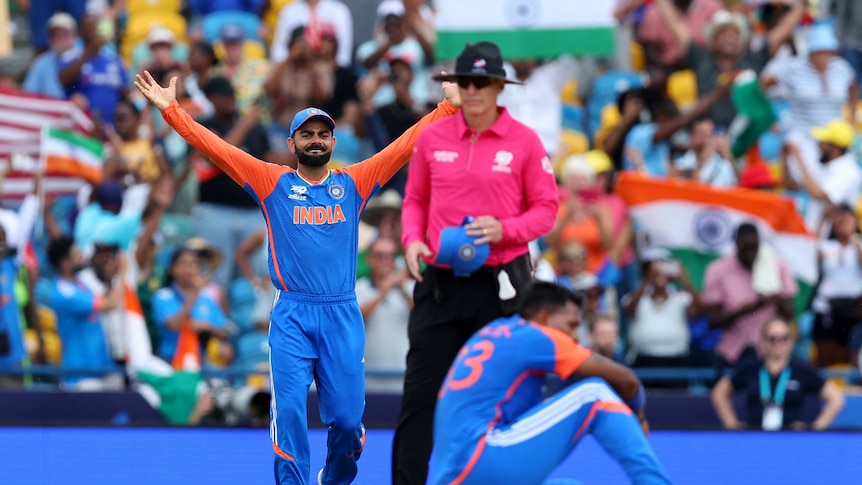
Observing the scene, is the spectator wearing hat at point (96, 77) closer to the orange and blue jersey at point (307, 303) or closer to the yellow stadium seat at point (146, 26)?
the yellow stadium seat at point (146, 26)

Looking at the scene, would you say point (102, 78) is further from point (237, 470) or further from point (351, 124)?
point (237, 470)

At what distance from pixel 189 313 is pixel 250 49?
3931 millimetres

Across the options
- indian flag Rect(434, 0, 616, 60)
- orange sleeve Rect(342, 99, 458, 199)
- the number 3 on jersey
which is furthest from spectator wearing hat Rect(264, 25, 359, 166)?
the number 3 on jersey

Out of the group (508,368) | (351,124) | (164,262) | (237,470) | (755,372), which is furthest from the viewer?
(351,124)

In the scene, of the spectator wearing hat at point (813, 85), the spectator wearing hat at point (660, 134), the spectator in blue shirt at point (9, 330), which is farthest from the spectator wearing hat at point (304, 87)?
the spectator wearing hat at point (813, 85)

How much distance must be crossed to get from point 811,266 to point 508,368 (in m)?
6.62

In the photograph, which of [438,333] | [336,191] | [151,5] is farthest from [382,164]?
[151,5]

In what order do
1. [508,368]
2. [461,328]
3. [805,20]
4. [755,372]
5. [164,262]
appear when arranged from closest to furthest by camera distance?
[508,368], [461,328], [755,372], [164,262], [805,20]

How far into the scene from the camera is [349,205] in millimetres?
7824

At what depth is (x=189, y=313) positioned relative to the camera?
12.2m

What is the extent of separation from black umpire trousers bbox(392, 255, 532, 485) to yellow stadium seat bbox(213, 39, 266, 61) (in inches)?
313

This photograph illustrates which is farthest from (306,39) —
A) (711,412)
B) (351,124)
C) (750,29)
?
(711,412)

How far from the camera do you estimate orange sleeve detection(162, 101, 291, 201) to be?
7727mm

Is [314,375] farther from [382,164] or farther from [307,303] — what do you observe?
[382,164]
